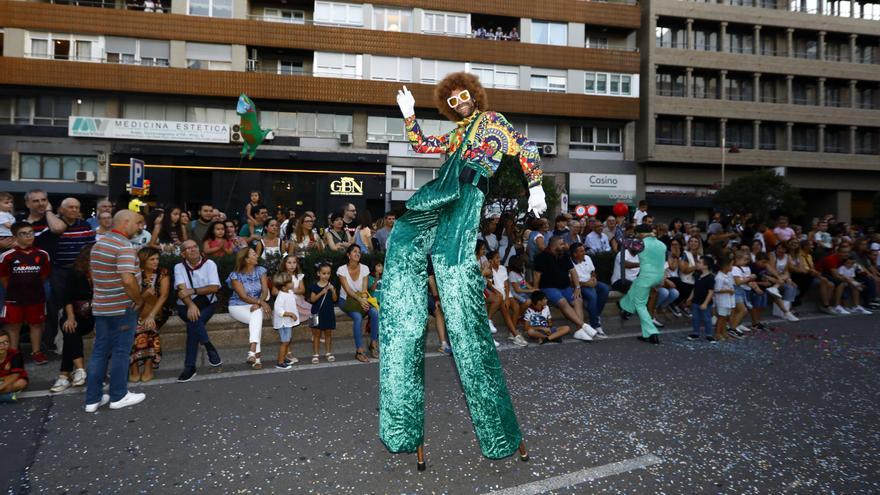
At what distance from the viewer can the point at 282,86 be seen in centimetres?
2373

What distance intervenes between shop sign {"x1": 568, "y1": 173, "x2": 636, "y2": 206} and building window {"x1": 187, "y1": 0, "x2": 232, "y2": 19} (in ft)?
63.8

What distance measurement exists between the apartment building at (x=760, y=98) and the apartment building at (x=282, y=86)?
3164 millimetres

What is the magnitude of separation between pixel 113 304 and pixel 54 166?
24.5 meters

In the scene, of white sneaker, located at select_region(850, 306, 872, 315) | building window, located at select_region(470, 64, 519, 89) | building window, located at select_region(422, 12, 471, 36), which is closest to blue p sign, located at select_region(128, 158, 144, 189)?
white sneaker, located at select_region(850, 306, 872, 315)

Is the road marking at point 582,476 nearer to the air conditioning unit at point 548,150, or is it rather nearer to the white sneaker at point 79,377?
the white sneaker at point 79,377

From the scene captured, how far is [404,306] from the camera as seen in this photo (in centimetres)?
299

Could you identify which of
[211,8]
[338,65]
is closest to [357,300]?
[338,65]

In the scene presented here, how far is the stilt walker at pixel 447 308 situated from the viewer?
115 inches

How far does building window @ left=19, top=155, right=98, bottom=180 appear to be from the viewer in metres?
23.0

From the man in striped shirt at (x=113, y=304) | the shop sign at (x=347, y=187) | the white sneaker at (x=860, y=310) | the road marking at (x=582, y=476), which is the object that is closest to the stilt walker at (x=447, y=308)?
the road marking at (x=582, y=476)

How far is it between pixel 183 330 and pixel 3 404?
1.81 m

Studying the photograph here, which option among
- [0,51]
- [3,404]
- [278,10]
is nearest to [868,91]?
[278,10]

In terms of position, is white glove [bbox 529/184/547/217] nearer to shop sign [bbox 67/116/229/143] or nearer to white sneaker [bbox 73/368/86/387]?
white sneaker [bbox 73/368/86/387]

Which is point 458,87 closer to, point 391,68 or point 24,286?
point 24,286
